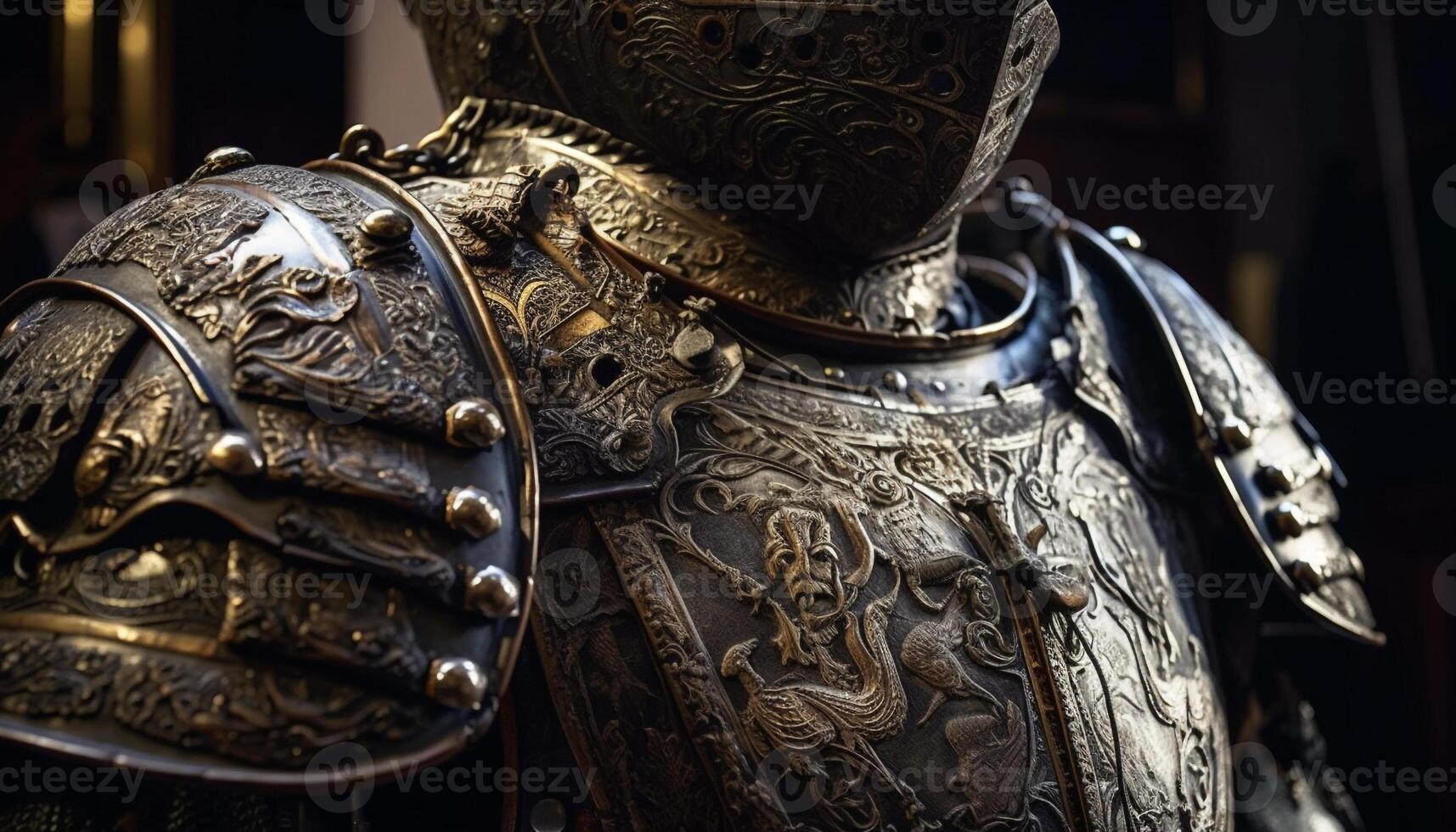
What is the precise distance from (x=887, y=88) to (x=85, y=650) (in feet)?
3.19

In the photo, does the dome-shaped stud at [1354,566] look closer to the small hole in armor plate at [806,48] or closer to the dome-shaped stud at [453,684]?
the small hole in armor plate at [806,48]

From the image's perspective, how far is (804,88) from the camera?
59.2 inches

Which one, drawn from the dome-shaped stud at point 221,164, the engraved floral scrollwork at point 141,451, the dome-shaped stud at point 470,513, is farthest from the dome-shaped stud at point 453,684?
the dome-shaped stud at point 221,164

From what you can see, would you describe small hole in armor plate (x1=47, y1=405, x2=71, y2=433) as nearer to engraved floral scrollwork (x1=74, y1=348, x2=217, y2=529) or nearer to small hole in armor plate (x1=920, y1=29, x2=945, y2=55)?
engraved floral scrollwork (x1=74, y1=348, x2=217, y2=529)

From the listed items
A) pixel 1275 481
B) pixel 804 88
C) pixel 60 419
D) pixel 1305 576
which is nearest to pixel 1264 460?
pixel 1275 481

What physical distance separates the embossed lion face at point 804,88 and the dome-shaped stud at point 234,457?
704 millimetres

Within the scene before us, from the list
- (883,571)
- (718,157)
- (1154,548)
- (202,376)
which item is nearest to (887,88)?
(718,157)

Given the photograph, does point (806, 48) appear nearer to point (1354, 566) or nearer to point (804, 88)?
point (804, 88)

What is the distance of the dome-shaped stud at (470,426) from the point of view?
1123 mm

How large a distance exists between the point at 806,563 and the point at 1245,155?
205cm

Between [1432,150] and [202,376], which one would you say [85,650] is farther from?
[1432,150]

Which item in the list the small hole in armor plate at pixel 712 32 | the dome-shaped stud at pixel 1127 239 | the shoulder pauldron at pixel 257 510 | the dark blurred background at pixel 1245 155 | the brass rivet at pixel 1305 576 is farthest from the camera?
the dark blurred background at pixel 1245 155

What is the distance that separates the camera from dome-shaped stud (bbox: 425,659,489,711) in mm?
1021

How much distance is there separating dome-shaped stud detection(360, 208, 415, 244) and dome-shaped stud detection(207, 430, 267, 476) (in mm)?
277
